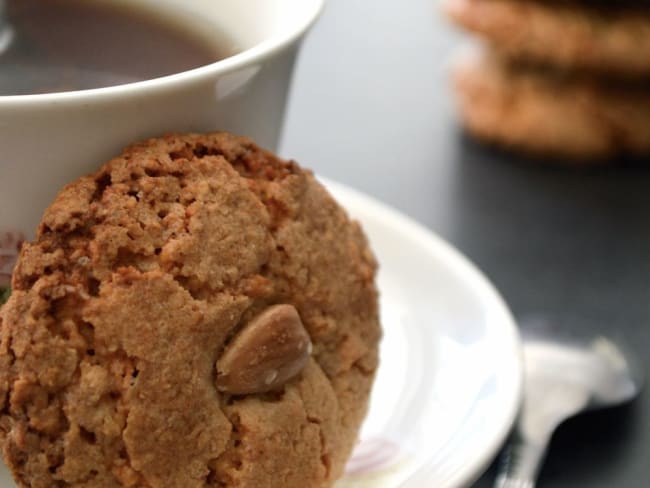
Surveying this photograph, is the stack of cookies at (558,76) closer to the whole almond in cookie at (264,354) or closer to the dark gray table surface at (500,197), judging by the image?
the dark gray table surface at (500,197)

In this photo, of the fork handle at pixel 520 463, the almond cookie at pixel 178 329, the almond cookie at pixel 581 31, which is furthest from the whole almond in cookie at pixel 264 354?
the almond cookie at pixel 581 31

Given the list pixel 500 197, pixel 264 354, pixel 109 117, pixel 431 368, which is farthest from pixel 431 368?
pixel 500 197

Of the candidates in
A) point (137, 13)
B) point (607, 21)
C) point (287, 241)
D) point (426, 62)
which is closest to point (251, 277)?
point (287, 241)

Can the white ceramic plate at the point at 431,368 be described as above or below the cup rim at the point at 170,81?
below

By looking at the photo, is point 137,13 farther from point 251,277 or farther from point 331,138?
point 331,138

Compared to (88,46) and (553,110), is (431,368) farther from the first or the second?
(553,110)
